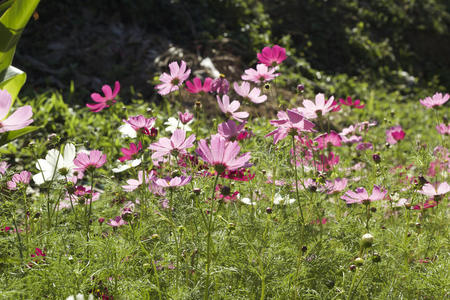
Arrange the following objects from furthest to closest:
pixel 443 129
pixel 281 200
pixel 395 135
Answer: pixel 395 135
pixel 443 129
pixel 281 200

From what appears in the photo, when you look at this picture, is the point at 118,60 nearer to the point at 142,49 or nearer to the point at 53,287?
the point at 142,49

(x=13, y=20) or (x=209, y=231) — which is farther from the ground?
(x=13, y=20)

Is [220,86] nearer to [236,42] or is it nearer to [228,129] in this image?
[228,129]

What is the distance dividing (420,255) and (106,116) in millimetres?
2402

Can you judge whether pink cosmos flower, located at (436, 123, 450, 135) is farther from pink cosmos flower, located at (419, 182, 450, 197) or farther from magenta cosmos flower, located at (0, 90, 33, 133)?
magenta cosmos flower, located at (0, 90, 33, 133)

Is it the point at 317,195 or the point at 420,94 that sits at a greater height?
the point at 317,195

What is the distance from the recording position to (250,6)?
513 centimetres

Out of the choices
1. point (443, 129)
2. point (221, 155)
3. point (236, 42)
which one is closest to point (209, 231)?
point (221, 155)

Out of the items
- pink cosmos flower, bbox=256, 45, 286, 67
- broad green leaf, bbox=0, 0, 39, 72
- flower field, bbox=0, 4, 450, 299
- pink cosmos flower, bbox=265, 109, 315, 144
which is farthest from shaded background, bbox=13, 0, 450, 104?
pink cosmos flower, bbox=265, 109, 315, 144

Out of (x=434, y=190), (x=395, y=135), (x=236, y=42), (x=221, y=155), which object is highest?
(x=221, y=155)

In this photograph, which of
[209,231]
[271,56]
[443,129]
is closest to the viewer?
[209,231]

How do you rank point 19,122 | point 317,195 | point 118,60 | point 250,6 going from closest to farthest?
point 19,122, point 317,195, point 118,60, point 250,6

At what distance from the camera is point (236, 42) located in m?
4.19

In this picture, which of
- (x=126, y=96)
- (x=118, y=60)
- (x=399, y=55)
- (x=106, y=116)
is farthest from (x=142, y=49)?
(x=399, y=55)
